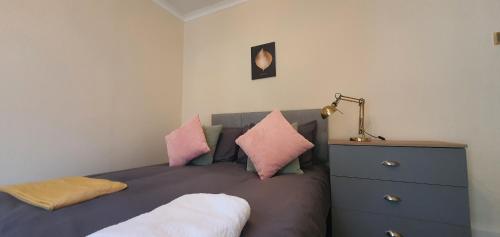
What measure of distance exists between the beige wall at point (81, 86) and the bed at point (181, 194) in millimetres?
684

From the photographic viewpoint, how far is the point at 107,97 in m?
1.98

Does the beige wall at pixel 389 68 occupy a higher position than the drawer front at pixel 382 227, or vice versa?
the beige wall at pixel 389 68

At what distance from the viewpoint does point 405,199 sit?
3.83 feet

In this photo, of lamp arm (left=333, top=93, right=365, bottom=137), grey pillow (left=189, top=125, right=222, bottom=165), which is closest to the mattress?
grey pillow (left=189, top=125, right=222, bottom=165)

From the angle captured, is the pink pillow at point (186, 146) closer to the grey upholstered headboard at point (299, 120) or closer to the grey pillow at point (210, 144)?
the grey pillow at point (210, 144)

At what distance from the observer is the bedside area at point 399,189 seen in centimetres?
108

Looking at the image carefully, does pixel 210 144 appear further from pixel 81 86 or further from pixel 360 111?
pixel 360 111

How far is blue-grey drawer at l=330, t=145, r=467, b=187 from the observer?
1094 mm

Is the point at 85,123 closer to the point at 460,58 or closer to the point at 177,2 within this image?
the point at 177,2

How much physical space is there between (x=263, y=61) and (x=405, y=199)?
69.1 inches

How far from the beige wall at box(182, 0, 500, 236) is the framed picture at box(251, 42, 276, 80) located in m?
0.06

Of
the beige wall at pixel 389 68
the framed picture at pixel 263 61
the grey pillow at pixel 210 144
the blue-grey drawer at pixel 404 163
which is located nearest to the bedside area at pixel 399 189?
the blue-grey drawer at pixel 404 163

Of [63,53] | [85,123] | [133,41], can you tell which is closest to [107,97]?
[85,123]

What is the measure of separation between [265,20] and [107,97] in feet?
6.09
